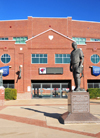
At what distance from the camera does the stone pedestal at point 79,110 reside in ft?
28.3

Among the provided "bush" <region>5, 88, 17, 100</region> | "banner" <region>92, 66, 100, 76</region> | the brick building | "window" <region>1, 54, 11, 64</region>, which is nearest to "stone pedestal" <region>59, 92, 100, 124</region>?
"bush" <region>5, 88, 17, 100</region>

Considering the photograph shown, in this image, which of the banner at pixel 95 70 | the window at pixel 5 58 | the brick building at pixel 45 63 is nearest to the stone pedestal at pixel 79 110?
the brick building at pixel 45 63

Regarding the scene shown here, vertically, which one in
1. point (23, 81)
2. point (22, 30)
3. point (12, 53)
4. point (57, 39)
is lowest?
point (23, 81)

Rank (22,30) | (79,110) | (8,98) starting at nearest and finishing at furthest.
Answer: (79,110) < (8,98) < (22,30)

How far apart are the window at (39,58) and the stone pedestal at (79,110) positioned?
770 inches

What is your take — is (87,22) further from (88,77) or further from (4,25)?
(4,25)

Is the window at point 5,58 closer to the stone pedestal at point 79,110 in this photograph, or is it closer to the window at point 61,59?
the window at point 61,59

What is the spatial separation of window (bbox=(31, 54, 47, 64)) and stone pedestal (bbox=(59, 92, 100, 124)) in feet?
64.2

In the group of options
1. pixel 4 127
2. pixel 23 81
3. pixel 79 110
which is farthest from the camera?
pixel 23 81

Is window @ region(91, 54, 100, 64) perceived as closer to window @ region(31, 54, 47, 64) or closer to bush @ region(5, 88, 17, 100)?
window @ region(31, 54, 47, 64)

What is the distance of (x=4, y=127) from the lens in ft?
26.1

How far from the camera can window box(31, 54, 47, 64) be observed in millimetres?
28375

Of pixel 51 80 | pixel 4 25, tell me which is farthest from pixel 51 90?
pixel 4 25

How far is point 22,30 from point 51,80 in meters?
13.3
